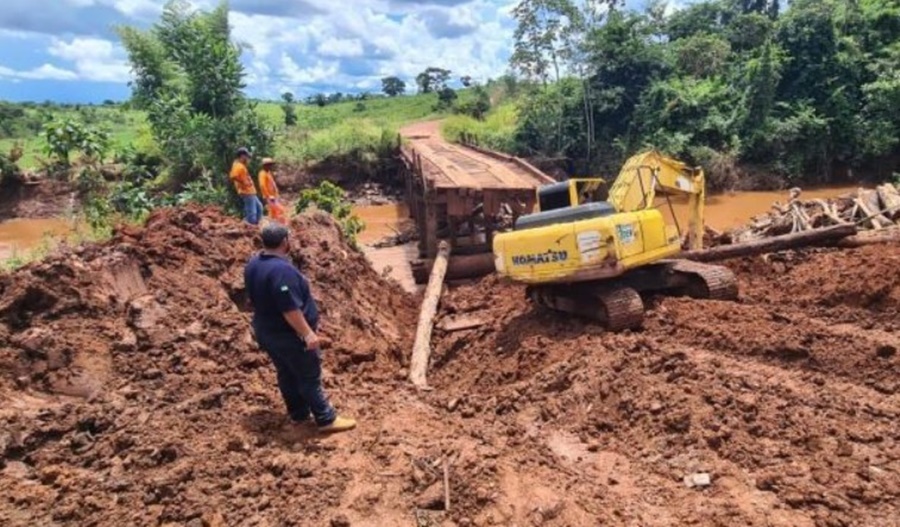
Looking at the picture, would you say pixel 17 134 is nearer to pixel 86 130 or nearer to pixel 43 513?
pixel 86 130

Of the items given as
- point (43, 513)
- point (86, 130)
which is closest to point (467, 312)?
point (43, 513)

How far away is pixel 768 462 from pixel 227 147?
14126 mm

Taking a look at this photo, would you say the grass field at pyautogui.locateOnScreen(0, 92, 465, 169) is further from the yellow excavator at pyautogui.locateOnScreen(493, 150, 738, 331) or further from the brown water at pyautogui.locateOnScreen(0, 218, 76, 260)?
the yellow excavator at pyautogui.locateOnScreen(493, 150, 738, 331)

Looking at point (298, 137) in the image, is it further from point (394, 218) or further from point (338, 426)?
point (338, 426)

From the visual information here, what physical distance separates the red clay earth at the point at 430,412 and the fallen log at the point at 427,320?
0.93 ft

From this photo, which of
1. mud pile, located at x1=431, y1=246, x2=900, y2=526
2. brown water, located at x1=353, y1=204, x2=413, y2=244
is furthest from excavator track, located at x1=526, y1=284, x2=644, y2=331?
brown water, located at x1=353, y1=204, x2=413, y2=244

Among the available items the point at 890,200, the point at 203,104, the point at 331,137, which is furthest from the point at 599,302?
the point at 331,137

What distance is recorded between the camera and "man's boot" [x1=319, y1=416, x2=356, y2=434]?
4.69 metres

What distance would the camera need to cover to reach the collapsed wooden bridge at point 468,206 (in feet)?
34.9

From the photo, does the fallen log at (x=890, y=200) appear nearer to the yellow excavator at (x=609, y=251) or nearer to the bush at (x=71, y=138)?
the yellow excavator at (x=609, y=251)

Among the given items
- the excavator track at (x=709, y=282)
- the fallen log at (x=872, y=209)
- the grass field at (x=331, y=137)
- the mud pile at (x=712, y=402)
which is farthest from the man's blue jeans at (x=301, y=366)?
the grass field at (x=331, y=137)

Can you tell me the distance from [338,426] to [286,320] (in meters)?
0.87

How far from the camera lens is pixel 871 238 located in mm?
9156

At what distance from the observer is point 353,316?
773 cm
